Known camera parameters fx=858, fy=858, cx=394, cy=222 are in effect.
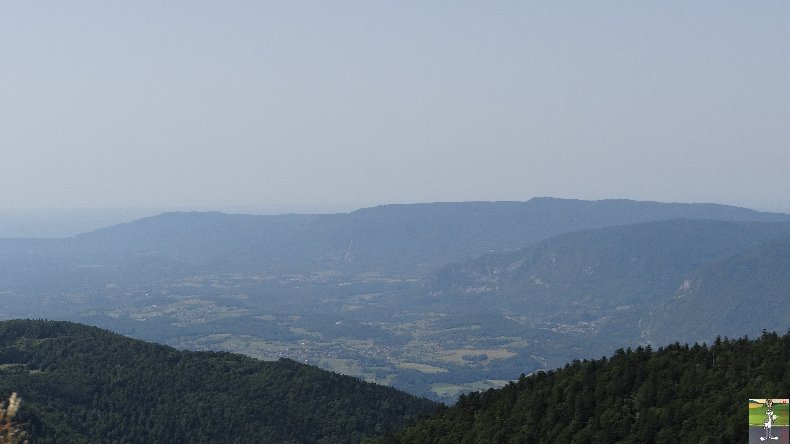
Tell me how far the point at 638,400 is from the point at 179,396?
103920 millimetres

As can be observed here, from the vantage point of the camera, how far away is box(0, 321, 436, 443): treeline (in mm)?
143875

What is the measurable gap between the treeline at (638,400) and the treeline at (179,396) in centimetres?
4846

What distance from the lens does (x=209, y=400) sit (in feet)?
516

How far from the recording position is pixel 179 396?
523 ft

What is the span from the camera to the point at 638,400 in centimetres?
7781

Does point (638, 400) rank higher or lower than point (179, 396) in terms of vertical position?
higher

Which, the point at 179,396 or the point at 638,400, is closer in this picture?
the point at 638,400

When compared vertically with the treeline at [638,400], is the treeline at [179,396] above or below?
below

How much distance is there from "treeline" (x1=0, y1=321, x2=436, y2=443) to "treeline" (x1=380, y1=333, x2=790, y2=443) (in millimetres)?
48463

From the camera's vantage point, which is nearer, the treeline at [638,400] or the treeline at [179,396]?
the treeline at [638,400]

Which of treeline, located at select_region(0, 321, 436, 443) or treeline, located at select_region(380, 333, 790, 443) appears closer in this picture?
treeline, located at select_region(380, 333, 790, 443)

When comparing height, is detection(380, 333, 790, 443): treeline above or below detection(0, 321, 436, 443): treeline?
above

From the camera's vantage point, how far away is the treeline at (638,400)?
66500 millimetres

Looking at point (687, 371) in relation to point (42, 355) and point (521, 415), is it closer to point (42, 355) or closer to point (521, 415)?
point (521, 415)
